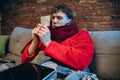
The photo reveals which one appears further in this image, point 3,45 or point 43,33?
point 3,45

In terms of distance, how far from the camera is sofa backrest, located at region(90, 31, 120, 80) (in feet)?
5.57

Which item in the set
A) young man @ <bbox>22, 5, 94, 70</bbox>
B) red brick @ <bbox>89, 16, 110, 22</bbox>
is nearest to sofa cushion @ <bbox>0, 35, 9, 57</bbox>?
young man @ <bbox>22, 5, 94, 70</bbox>

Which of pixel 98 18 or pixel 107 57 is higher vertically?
pixel 98 18

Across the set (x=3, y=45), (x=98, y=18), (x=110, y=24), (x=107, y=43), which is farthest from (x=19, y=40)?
(x=107, y=43)

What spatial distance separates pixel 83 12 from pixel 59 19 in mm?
805

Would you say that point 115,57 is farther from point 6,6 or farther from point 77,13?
point 6,6

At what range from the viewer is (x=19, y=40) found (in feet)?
9.06

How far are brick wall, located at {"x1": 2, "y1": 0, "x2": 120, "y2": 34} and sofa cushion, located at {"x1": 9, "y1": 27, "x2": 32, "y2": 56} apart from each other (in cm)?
46

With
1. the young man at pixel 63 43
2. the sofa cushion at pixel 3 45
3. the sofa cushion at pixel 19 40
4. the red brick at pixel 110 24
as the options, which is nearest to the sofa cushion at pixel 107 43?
the young man at pixel 63 43

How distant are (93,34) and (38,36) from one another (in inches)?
21.0

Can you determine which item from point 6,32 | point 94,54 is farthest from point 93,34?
point 6,32

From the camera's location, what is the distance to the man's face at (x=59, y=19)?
1831 millimetres

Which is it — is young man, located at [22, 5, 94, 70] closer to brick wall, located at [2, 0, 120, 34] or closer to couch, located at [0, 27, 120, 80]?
couch, located at [0, 27, 120, 80]

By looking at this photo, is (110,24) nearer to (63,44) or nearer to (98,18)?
(98,18)
